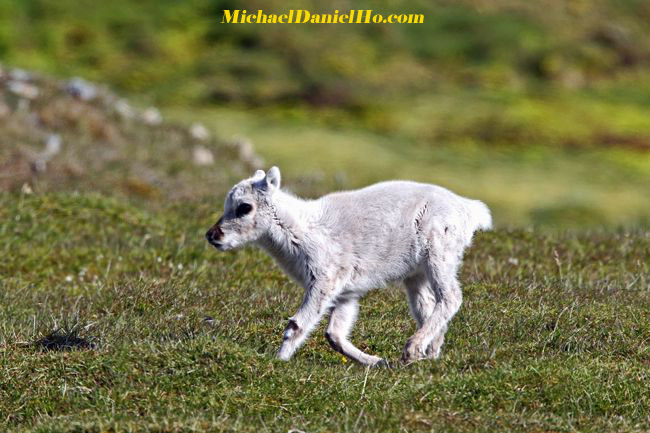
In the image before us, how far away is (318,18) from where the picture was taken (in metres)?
47.9

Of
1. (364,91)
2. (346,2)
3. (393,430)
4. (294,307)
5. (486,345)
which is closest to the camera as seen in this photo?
(393,430)

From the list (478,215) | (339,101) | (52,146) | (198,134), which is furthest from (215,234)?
(339,101)

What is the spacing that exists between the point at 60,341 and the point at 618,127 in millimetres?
31062

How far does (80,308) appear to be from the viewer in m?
12.2

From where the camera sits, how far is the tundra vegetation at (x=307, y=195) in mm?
8812

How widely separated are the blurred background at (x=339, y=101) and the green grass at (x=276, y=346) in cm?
552

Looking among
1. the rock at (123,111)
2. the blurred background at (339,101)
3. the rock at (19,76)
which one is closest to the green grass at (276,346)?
the blurred background at (339,101)

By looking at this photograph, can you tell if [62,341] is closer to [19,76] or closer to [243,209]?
[243,209]

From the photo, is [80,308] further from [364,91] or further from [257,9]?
[257,9]

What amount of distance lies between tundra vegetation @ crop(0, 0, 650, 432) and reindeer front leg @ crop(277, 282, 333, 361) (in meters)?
0.30

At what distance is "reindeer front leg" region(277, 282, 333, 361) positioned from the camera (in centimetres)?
979

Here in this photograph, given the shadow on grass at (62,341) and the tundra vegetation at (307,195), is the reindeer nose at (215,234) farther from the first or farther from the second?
the shadow on grass at (62,341)

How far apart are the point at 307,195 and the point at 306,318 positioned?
10002 mm

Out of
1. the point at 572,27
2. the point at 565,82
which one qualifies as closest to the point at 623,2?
the point at 572,27
